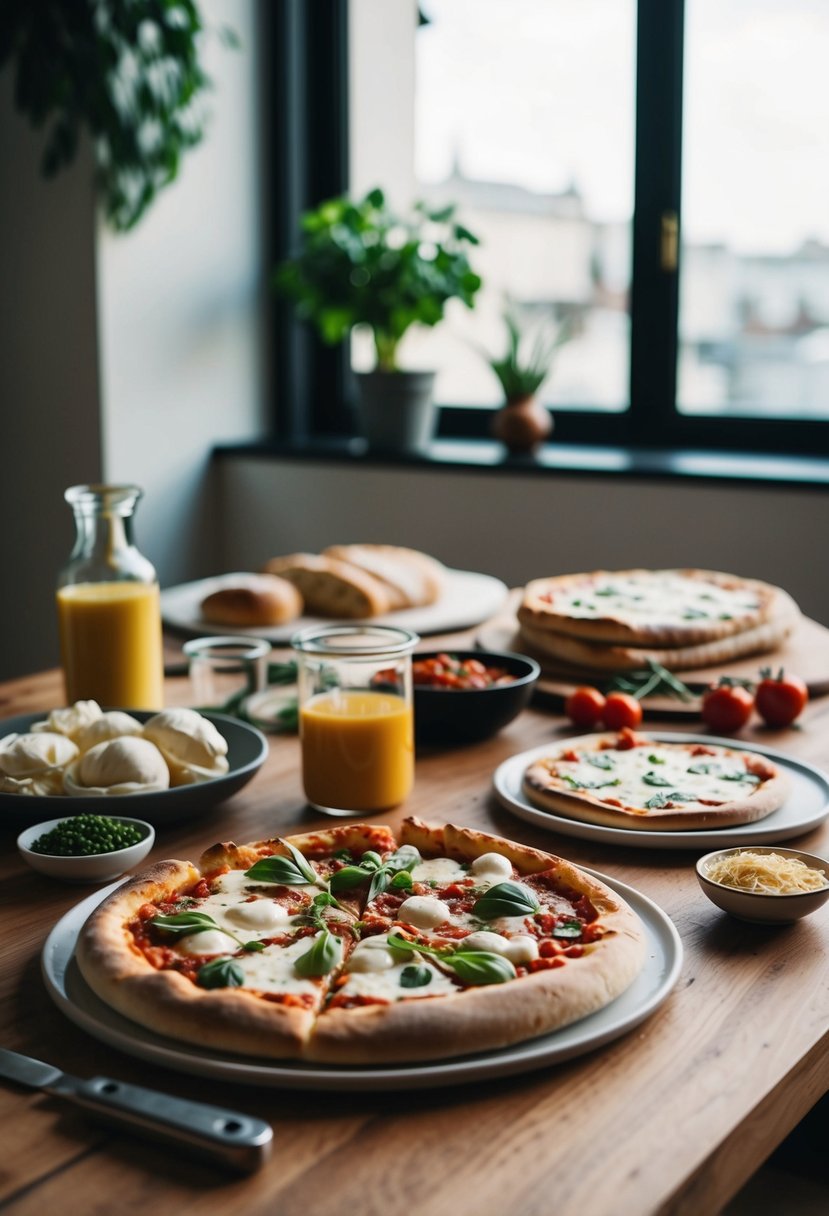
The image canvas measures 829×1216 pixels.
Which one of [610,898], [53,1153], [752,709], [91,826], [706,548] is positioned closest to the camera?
[53,1153]

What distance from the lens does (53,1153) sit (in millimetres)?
859

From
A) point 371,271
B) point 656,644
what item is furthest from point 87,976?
point 371,271

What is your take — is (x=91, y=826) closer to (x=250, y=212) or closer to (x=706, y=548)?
(x=706, y=548)

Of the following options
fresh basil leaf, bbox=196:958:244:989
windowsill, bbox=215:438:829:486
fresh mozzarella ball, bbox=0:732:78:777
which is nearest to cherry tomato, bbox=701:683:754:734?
fresh mozzarella ball, bbox=0:732:78:777

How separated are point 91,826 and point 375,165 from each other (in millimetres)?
3594

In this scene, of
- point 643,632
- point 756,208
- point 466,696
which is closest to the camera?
point 466,696

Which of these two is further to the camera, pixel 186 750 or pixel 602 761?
pixel 602 761

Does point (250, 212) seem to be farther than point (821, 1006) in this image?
Yes

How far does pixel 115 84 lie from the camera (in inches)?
146

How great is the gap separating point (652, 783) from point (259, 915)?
1.84 ft

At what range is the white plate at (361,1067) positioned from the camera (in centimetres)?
90

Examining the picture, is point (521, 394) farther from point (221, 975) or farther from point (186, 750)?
point (221, 975)

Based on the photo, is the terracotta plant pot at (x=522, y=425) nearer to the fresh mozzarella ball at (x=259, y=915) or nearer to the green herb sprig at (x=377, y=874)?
the green herb sprig at (x=377, y=874)

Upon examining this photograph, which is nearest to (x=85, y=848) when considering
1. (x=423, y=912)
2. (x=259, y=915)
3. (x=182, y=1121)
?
(x=259, y=915)
